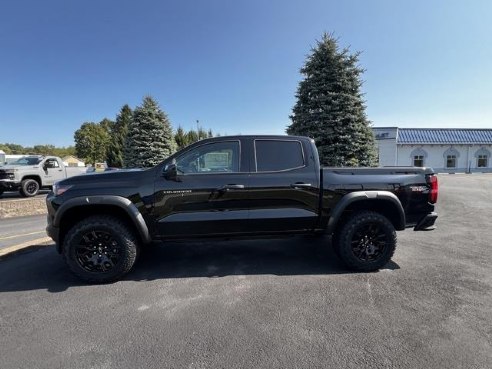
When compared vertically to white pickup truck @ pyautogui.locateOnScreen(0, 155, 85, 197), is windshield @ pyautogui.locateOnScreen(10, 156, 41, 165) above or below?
above

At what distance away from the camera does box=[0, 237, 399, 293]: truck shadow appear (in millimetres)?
3961

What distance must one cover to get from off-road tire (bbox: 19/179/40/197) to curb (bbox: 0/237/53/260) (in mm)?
9162

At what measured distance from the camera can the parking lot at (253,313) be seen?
7.81ft

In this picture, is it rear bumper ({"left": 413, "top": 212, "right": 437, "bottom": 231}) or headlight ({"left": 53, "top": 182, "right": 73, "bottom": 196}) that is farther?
rear bumper ({"left": 413, "top": 212, "right": 437, "bottom": 231})

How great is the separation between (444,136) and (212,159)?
35.6 m

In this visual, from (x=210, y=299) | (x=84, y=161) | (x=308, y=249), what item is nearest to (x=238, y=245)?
(x=308, y=249)

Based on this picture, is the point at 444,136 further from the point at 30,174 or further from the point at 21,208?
the point at 21,208

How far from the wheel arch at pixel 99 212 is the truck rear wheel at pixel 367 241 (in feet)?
9.00

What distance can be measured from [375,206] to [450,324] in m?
1.84

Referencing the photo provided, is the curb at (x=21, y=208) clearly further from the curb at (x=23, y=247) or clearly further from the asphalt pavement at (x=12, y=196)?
the curb at (x=23, y=247)

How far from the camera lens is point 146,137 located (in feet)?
57.7

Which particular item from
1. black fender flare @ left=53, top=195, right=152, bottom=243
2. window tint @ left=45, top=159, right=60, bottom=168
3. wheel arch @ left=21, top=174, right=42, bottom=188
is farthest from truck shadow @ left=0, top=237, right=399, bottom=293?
window tint @ left=45, top=159, right=60, bottom=168

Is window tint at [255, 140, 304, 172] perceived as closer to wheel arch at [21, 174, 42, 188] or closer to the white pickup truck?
the white pickup truck

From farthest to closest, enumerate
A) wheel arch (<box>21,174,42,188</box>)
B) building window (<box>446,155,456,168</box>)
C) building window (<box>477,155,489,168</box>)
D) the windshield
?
building window (<box>477,155,489,168</box>) < building window (<box>446,155,456,168</box>) < the windshield < wheel arch (<box>21,174,42,188</box>)
